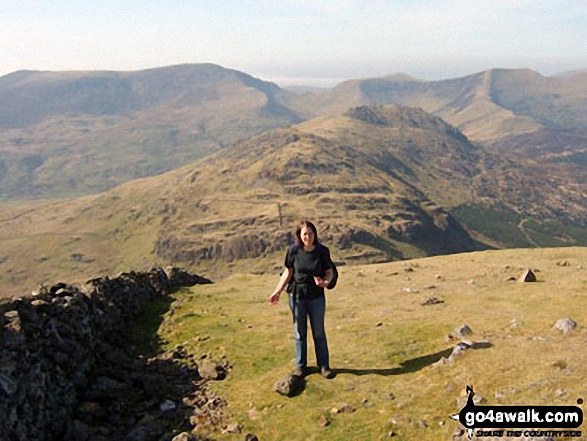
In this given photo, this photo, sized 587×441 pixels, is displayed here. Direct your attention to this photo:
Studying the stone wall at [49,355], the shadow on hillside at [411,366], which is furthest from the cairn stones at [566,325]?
the stone wall at [49,355]

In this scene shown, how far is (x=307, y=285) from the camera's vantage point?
16.4m

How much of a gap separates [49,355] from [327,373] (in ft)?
29.8

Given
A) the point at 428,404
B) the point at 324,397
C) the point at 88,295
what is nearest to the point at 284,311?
the point at 88,295

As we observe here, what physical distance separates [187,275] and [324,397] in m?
32.7

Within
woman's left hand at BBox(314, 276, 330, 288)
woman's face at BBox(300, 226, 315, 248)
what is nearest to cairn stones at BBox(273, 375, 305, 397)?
woman's left hand at BBox(314, 276, 330, 288)

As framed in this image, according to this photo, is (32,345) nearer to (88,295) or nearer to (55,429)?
(55,429)

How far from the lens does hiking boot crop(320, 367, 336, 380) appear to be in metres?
16.8

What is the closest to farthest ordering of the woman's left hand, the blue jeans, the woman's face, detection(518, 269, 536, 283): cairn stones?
the woman's face
the woman's left hand
the blue jeans
detection(518, 269, 536, 283): cairn stones

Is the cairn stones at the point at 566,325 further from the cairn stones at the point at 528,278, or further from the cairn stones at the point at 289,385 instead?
the cairn stones at the point at 528,278

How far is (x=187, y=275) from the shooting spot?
46.5 meters

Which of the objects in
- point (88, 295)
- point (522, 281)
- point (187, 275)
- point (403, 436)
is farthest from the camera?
point (187, 275)

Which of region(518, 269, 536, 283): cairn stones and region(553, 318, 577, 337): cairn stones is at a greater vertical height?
region(553, 318, 577, 337): cairn stones

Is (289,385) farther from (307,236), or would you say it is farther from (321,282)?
(307,236)

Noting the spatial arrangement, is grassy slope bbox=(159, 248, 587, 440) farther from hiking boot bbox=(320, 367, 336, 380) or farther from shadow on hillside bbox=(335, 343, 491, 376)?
hiking boot bbox=(320, 367, 336, 380)
